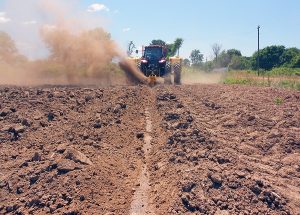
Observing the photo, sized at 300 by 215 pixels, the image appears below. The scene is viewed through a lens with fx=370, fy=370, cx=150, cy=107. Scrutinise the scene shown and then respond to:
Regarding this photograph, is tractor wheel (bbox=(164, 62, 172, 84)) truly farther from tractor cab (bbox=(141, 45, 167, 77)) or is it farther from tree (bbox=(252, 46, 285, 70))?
tree (bbox=(252, 46, 285, 70))

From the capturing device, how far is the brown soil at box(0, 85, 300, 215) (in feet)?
20.2

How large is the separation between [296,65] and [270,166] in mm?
47436

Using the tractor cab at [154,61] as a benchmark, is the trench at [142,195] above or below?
below

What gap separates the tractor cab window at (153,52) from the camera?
72.2ft

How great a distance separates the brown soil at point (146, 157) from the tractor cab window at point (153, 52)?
9.02m

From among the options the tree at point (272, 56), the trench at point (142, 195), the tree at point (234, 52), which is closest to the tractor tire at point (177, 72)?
the trench at point (142, 195)

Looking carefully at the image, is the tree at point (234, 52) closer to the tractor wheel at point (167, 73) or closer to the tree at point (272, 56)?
the tree at point (272, 56)

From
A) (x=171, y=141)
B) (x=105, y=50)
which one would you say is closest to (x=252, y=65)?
(x=105, y=50)

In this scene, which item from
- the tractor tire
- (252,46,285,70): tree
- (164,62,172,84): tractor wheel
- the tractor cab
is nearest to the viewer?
the tractor cab

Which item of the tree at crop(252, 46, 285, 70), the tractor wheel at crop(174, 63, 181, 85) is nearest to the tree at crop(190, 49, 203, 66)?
the tree at crop(252, 46, 285, 70)

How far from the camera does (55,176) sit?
6.99 meters

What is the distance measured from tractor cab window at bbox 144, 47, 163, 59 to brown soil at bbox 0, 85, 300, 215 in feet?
29.6

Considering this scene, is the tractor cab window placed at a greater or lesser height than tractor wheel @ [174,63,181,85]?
greater

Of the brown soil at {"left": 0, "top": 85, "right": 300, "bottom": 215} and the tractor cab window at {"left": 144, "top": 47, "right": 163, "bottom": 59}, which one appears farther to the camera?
the tractor cab window at {"left": 144, "top": 47, "right": 163, "bottom": 59}
